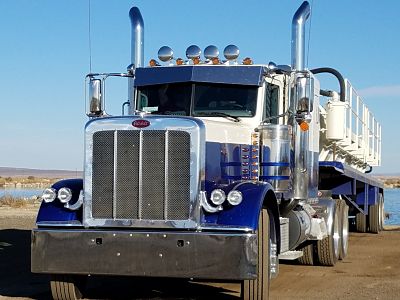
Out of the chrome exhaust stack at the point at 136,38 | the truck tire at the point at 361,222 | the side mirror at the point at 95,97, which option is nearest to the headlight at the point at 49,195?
the side mirror at the point at 95,97

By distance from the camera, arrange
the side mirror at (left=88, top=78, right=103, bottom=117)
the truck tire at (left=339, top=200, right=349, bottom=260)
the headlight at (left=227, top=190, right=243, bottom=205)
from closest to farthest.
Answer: the headlight at (left=227, top=190, right=243, bottom=205) → the side mirror at (left=88, top=78, right=103, bottom=117) → the truck tire at (left=339, top=200, right=349, bottom=260)

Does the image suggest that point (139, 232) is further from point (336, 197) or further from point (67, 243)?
point (336, 197)

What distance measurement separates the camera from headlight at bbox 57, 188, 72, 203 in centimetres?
919

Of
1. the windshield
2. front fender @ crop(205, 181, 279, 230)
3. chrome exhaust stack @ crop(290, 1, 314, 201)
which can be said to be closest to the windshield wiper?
the windshield

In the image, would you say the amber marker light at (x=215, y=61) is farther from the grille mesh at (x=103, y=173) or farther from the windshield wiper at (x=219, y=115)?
the grille mesh at (x=103, y=173)

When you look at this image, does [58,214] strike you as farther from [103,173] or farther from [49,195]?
[103,173]

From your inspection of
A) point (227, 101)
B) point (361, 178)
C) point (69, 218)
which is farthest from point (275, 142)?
point (361, 178)

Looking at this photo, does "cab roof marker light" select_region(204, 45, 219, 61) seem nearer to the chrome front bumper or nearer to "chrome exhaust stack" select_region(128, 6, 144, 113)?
"chrome exhaust stack" select_region(128, 6, 144, 113)

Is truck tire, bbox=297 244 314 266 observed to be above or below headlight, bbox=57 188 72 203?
below

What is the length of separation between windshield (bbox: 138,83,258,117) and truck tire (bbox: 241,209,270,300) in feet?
6.72

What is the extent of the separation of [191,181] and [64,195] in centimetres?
152

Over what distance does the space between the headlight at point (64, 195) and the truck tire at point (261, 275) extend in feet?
7.10

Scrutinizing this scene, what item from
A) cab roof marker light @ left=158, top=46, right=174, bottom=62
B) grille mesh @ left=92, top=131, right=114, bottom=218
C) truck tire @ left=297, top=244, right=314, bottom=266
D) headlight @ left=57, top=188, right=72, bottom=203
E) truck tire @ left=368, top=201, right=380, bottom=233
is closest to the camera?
grille mesh @ left=92, top=131, right=114, bottom=218

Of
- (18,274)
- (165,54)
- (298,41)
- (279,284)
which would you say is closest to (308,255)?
(279,284)
